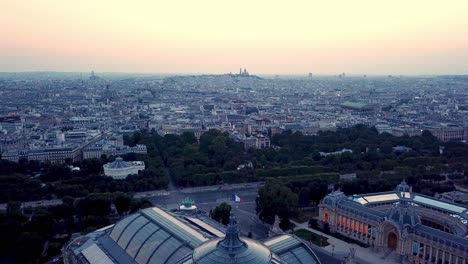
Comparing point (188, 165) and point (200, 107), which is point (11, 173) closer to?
point (188, 165)

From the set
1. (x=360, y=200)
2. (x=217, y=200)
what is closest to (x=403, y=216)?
(x=360, y=200)

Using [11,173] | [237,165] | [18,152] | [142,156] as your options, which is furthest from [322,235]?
[18,152]

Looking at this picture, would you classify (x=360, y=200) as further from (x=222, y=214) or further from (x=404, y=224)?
(x=222, y=214)

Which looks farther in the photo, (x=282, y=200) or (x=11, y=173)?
(x=11, y=173)

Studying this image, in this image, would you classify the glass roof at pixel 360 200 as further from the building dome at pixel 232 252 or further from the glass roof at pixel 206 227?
the building dome at pixel 232 252

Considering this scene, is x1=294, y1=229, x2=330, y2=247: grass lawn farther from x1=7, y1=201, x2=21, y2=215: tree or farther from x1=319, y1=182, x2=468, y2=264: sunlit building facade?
x1=7, y1=201, x2=21, y2=215: tree

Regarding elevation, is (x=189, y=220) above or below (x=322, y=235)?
above

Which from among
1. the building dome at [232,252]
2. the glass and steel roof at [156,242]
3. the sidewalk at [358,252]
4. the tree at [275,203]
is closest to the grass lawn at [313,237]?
the sidewalk at [358,252]
